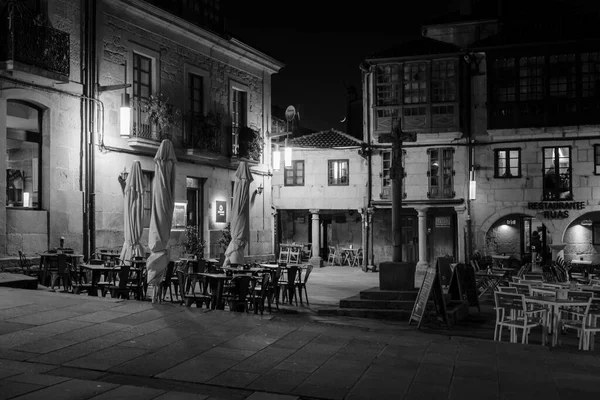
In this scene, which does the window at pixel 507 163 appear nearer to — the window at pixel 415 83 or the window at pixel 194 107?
the window at pixel 415 83

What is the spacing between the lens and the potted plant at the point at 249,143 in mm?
23641

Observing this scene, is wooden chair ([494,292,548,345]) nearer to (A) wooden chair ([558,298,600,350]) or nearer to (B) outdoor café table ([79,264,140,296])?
(A) wooden chair ([558,298,600,350])

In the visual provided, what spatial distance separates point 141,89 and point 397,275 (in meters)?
10.4

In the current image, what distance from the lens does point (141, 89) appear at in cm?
1925

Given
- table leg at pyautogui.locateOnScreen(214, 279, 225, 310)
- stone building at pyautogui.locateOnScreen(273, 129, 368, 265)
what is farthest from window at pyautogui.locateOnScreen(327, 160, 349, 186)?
table leg at pyautogui.locateOnScreen(214, 279, 225, 310)

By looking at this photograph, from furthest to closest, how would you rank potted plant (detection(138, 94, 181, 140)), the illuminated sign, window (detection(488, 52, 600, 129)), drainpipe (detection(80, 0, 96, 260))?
window (detection(488, 52, 600, 129))
the illuminated sign
potted plant (detection(138, 94, 181, 140))
drainpipe (detection(80, 0, 96, 260))

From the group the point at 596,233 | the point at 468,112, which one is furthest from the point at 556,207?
the point at 468,112

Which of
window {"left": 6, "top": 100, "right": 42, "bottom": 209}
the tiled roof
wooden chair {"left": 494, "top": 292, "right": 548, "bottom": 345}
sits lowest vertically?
wooden chair {"left": 494, "top": 292, "right": 548, "bottom": 345}

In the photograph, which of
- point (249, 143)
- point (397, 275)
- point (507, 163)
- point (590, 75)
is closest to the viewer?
point (397, 275)

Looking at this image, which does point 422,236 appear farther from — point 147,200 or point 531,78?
point 147,200

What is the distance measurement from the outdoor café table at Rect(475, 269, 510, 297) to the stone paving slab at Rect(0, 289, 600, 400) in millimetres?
8436

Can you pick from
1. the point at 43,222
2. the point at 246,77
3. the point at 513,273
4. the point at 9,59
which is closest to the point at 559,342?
the point at 513,273

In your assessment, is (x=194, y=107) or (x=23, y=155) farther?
(x=194, y=107)

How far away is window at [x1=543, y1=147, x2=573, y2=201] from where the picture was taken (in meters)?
24.5
